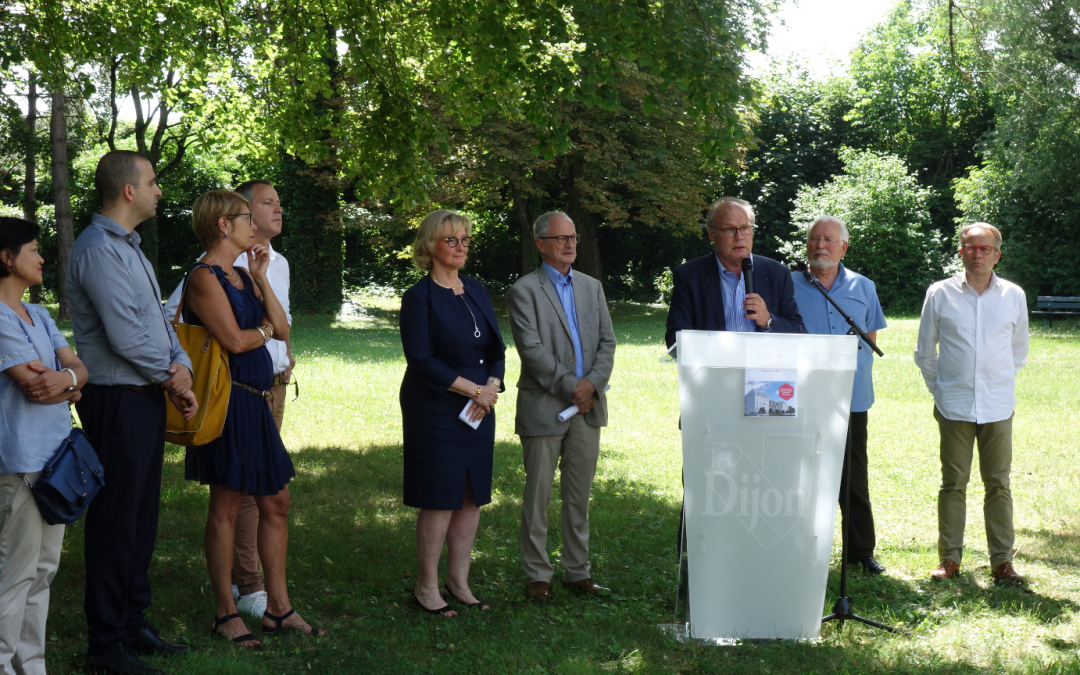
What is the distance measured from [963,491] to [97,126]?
3075 centimetres

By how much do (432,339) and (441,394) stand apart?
312 millimetres

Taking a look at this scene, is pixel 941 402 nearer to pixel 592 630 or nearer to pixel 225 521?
pixel 592 630

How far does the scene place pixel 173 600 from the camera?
4922 millimetres

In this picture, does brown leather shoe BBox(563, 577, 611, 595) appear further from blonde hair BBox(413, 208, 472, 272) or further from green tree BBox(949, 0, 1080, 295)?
green tree BBox(949, 0, 1080, 295)

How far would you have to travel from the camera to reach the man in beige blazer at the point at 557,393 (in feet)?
17.0

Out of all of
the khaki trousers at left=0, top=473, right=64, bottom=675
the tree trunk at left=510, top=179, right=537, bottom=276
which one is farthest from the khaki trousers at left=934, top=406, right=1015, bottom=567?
the tree trunk at left=510, top=179, right=537, bottom=276

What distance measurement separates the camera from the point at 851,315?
589 centimetres

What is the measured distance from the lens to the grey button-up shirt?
12.3 ft

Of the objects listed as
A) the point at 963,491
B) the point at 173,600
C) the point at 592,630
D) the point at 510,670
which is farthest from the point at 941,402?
the point at 173,600

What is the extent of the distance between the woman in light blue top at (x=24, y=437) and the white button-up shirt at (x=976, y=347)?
5.02 m

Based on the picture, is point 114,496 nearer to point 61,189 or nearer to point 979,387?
point 979,387

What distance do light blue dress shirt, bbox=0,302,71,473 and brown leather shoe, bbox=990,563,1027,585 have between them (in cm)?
537

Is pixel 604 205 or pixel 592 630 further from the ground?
Result: pixel 604 205

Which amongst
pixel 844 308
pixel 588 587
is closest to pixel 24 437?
pixel 588 587
